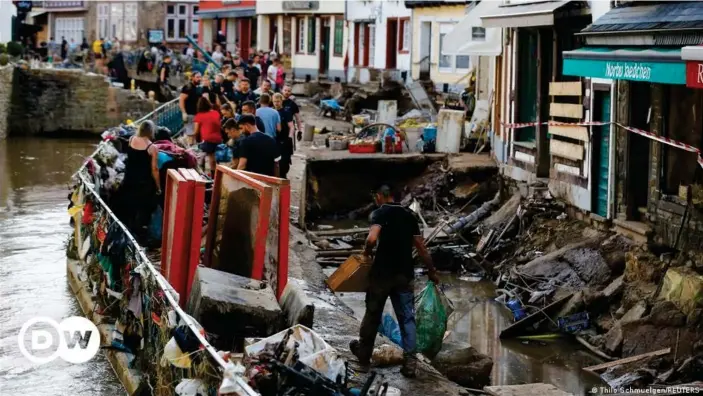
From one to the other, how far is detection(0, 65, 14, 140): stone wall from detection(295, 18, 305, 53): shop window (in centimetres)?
1271

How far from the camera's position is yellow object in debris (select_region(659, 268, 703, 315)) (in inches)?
506

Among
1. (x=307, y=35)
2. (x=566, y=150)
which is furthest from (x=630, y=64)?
(x=307, y=35)

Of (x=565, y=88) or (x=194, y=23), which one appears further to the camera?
(x=194, y=23)

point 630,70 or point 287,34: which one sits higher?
point 287,34

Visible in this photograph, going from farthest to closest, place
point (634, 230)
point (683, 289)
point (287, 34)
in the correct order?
point (287, 34) → point (634, 230) → point (683, 289)

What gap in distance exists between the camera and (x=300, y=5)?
163 feet

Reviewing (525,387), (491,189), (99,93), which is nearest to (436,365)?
(525,387)

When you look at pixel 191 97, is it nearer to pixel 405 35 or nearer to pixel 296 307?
pixel 296 307

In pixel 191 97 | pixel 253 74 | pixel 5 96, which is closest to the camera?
pixel 191 97

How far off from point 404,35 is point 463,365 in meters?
29.9

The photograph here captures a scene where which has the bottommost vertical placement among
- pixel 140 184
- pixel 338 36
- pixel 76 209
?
pixel 76 209

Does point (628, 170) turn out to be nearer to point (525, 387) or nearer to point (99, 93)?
point (525, 387)

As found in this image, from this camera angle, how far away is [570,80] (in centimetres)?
1900

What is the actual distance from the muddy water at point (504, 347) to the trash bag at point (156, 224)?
2531mm
